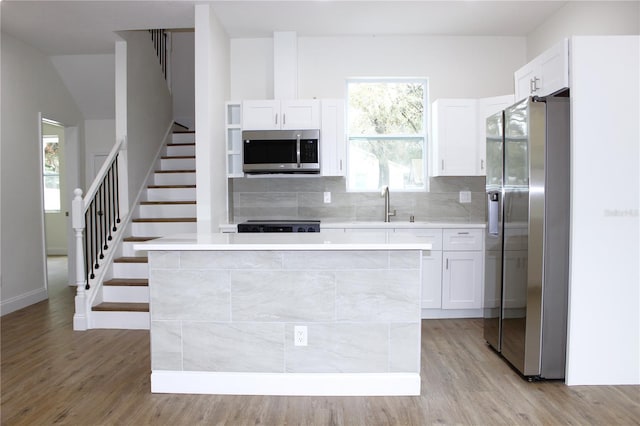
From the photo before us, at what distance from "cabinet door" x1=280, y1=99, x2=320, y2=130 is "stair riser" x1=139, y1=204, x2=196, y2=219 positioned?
1.51 meters

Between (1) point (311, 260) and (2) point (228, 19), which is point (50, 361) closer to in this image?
(1) point (311, 260)

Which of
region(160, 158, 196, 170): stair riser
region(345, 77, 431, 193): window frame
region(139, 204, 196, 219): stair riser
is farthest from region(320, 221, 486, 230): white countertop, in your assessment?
region(160, 158, 196, 170): stair riser

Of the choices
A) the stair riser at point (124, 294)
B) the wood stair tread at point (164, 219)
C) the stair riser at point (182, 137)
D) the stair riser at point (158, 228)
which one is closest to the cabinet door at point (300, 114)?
the wood stair tread at point (164, 219)

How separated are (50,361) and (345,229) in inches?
104

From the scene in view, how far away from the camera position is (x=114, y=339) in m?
3.47

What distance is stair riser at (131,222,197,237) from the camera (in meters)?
4.54

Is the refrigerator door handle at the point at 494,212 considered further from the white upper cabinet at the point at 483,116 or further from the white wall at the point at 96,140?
the white wall at the point at 96,140

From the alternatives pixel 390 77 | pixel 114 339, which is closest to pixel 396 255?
pixel 114 339

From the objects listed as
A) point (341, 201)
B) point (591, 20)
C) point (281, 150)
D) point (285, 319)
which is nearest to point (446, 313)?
point (341, 201)

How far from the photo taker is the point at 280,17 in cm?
410

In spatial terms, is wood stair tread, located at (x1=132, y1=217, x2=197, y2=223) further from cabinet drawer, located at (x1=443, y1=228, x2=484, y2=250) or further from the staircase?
cabinet drawer, located at (x1=443, y1=228, x2=484, y2=250)

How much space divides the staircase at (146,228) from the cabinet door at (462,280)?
2.72 metres

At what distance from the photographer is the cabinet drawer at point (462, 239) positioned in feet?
13.1

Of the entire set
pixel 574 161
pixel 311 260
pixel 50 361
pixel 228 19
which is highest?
pixel 228 19
